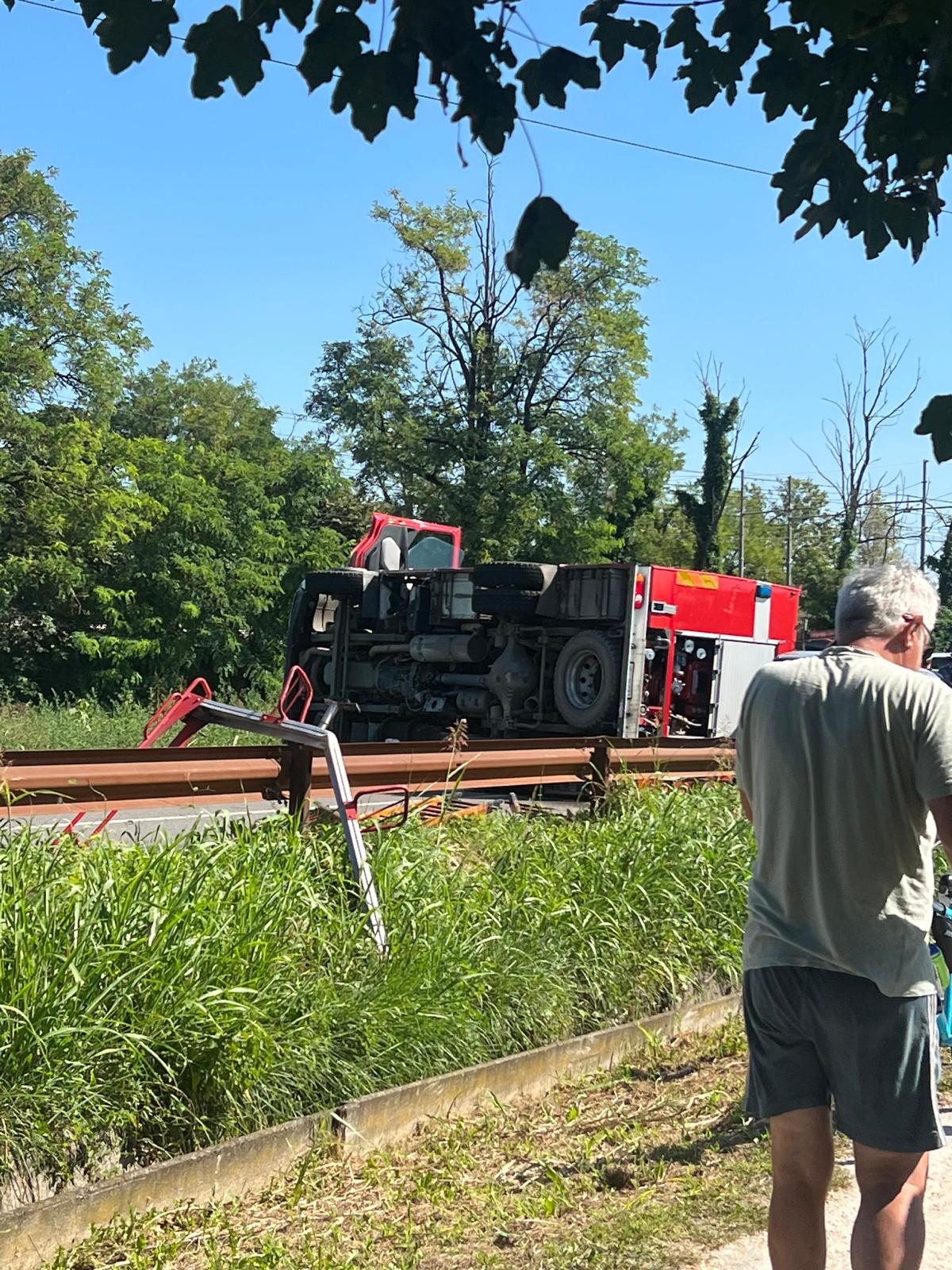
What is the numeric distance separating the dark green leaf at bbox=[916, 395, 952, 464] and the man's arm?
2.50 feet

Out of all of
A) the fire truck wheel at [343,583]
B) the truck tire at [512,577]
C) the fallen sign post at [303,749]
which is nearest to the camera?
the fallen sign post at [303,749]

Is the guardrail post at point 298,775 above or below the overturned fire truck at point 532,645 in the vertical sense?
below

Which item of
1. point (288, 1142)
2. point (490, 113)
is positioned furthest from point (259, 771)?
point (490, 113)

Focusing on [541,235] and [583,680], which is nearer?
[541,235]

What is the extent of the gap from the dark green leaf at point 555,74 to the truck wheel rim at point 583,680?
864cm

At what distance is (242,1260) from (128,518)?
66.2ft

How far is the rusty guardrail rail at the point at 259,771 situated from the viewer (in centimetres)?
534

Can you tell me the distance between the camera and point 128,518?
74.3 ft

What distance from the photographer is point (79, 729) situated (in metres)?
17.6

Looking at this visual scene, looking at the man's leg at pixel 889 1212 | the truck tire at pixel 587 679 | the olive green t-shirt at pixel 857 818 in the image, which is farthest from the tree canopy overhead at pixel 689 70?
the truck tire at pixel 587 679

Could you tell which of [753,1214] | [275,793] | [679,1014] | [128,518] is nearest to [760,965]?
[753,1214]

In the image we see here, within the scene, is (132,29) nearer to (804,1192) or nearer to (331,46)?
(331,46)

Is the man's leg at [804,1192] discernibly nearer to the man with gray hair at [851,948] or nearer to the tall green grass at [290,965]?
the man with gray hair at [851,948]

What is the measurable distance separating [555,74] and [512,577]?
885 cm
